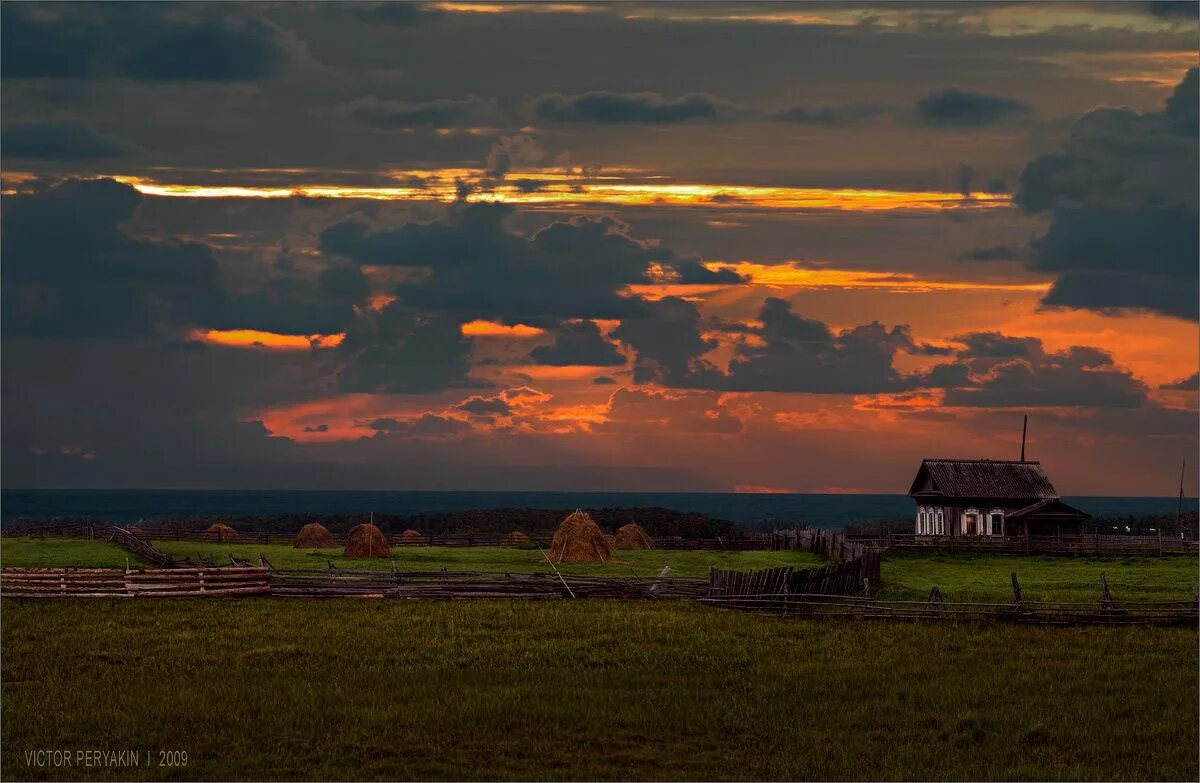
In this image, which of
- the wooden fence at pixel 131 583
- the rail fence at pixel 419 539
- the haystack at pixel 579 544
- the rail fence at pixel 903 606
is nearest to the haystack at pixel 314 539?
the rail fence at pixel 419 539

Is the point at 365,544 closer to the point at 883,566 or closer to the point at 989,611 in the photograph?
the point at 883,566

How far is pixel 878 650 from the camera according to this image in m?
32.8

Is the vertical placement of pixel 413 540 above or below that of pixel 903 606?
below

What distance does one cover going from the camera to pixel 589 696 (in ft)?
88.3

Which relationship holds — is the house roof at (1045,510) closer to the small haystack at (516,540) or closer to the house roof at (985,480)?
the house roof at (985,480)

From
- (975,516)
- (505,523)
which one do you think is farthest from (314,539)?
(505,523)

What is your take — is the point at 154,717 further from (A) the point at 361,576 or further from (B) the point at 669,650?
(A) the point at 361,576

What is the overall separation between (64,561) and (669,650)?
33.6 metres

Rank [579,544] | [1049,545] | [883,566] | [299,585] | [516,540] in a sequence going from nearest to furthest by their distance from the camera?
[299,585] < [579,544] < [883,566] < [1049,545] < [516,540]

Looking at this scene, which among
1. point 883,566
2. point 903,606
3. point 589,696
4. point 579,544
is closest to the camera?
point 589,696

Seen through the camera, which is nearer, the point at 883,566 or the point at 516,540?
the point at 883,566

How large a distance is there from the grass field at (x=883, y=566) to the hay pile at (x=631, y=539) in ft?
7.49

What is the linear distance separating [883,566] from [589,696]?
36413 millimetres

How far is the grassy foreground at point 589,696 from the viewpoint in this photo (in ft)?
72.5
